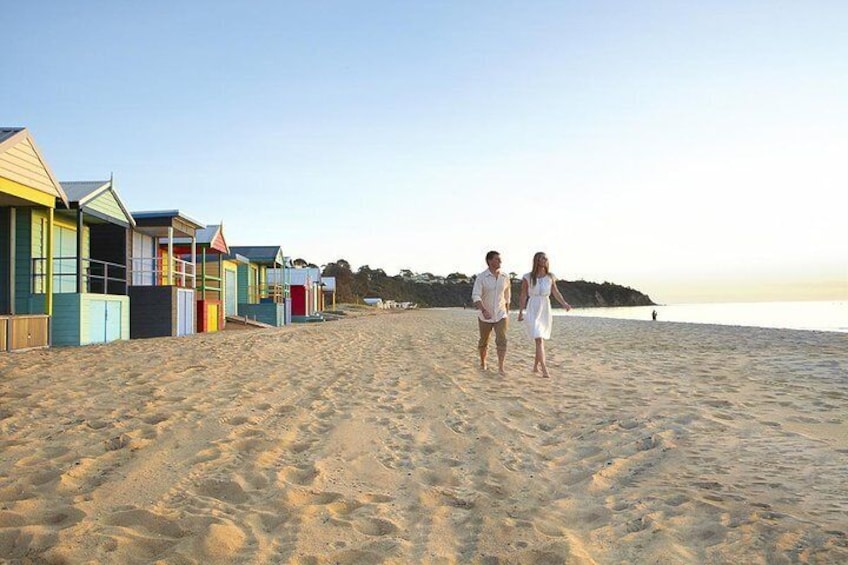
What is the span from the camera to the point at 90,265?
1569cm

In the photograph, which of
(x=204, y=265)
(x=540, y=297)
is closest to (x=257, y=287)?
(x=204, y=265)

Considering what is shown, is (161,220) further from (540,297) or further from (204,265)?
(540,297)

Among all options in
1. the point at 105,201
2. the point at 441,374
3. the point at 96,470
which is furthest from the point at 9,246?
the point at 96,470

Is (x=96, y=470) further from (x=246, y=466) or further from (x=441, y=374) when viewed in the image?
(x=441, y=374)

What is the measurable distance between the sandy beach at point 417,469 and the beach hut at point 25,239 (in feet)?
13.7

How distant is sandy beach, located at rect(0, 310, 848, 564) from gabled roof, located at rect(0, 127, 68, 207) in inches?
173

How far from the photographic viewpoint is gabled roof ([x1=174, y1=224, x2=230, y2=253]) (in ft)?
65.0

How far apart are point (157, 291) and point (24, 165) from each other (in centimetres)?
600

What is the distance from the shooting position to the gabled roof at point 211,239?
19812mm

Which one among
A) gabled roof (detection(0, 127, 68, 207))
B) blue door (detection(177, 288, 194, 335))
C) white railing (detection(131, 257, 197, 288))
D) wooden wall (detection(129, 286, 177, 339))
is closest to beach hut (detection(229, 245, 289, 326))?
white railing (detection(131, 257, 197, 288))

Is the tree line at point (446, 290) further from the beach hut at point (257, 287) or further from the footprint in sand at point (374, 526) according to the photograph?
the footprint in sand at point (374, 526)

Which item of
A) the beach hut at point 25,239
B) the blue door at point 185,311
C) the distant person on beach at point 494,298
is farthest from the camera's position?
the blue door at point 185,311

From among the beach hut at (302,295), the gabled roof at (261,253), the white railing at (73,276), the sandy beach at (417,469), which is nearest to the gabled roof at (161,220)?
the white railing at (73,276)

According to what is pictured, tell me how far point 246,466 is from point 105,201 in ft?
41.4
